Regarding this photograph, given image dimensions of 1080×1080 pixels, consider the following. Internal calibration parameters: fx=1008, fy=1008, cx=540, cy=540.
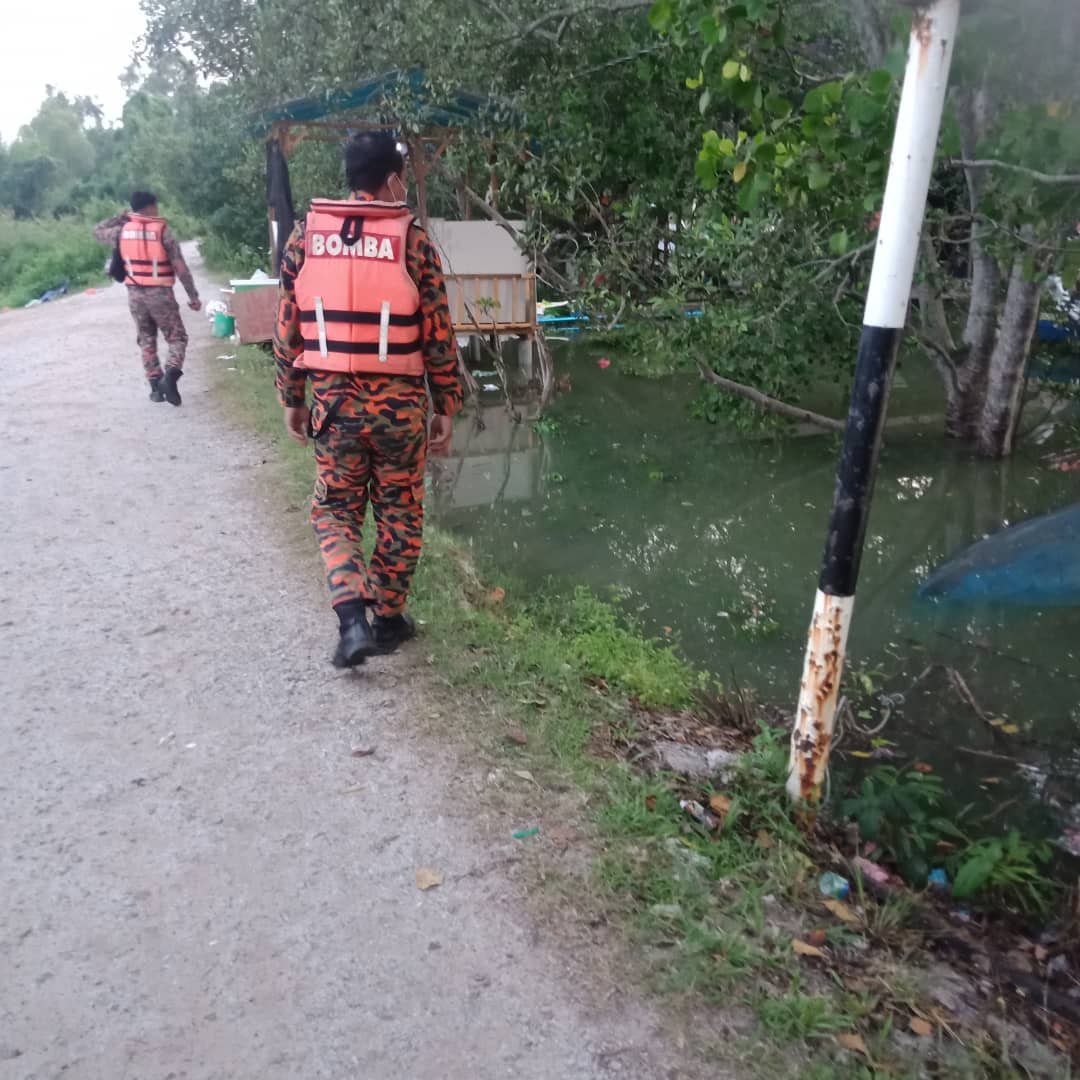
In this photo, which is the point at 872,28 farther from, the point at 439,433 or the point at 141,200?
the point at 141,200

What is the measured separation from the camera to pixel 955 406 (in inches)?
396

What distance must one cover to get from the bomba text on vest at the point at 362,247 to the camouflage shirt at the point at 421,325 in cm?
7

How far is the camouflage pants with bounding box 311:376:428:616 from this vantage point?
382 centimetres

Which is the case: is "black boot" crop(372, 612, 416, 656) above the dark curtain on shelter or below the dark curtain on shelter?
below

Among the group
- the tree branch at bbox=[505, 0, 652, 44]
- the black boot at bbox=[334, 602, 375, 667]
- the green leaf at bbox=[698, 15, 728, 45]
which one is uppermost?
the tree branch at bbox=[505, 0, 652, 44]

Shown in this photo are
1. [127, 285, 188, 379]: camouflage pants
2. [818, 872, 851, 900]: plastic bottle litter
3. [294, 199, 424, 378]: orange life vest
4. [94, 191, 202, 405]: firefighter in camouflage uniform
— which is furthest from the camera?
[127, 285, 188, 379]: camouflage pants

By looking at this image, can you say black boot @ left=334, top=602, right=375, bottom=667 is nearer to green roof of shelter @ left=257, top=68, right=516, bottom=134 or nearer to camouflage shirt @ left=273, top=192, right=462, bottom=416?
camouflage shirt @ left=273, top=192, right=462, bottom=416

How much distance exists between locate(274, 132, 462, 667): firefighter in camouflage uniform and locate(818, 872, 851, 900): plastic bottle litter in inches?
74.5

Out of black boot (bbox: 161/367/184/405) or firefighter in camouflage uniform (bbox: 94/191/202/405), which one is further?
black boot (bbox: 161/367/184/405)

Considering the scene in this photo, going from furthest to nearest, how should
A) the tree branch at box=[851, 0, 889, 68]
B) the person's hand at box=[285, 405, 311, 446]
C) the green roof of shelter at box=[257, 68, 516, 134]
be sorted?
the green roof of shelter at box=[257, 68, 516, 134], the tree branch at box=[851, 0, 889, 68], the person's hand at box=[285, 405, 311, 446]

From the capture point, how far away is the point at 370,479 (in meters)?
4.11

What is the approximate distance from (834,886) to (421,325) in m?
2.45

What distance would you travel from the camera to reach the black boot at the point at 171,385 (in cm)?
925

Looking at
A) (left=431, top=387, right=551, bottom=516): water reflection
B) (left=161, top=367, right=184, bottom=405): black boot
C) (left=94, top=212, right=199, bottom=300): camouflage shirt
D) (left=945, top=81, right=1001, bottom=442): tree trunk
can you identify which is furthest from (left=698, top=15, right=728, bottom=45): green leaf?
(left=161, top=367, right=184, bottom=405): black boot
